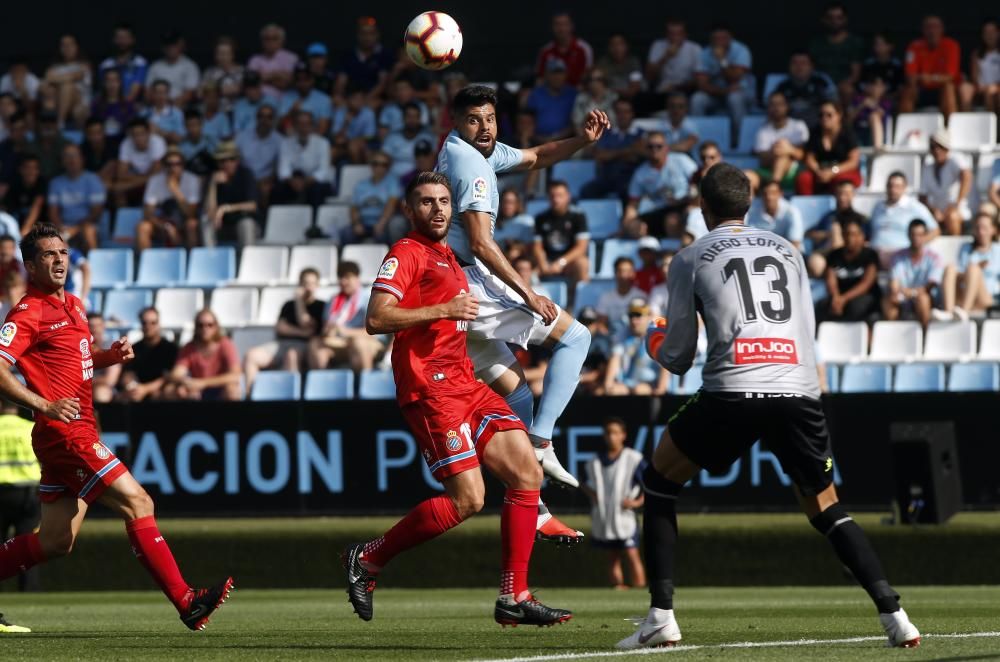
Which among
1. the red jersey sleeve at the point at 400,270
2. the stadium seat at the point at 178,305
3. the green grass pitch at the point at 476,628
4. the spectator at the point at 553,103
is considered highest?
the spectator at the point at 553,103

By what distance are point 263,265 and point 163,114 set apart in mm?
3636

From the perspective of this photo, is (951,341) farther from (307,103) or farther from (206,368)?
(307,103)

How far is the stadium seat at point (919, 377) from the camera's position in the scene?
53.2 feet

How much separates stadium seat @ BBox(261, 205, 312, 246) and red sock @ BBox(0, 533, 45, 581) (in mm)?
11237

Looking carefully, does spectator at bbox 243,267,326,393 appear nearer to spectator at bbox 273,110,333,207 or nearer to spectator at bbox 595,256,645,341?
spectator at bbox 273,110,333,207

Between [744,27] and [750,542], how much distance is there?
30.9ft

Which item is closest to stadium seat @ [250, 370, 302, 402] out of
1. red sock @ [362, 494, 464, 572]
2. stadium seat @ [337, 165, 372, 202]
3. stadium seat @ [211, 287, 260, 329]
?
stadium seat @ [211, 287, 260, 329]

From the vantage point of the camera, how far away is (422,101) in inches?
851

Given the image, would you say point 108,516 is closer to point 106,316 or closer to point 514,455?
point 106,316

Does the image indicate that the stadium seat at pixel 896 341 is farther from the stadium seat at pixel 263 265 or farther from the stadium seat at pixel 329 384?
the stadium seat at pixel 263 265

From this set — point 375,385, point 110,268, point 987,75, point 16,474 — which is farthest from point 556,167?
point 16,474

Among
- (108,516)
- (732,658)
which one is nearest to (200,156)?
(108,516)

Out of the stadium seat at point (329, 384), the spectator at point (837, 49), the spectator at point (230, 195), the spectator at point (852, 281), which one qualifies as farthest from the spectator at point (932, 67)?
the spectator at point (230, 195)

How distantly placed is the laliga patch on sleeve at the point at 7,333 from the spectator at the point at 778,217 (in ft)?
32.8
